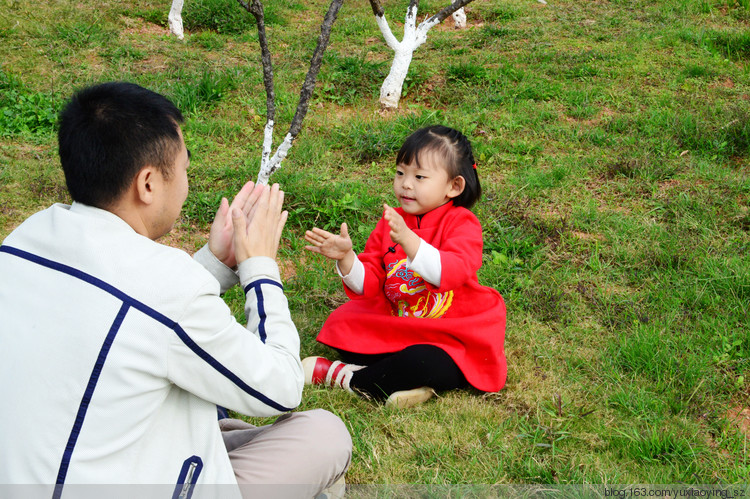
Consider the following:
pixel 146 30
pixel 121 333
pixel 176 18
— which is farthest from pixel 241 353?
pixel 146 30

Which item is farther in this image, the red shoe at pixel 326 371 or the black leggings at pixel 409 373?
the red shoe at pixel 326 371

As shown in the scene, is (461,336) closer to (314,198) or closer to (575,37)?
(314,198)

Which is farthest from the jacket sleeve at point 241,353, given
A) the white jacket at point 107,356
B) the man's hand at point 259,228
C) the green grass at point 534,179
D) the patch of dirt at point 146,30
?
the patch of dirt at point 146,30

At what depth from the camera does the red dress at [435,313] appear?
2.88 m

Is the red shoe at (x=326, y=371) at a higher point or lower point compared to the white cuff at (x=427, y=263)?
lower

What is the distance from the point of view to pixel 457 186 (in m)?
2.94

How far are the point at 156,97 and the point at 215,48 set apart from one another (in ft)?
19.2

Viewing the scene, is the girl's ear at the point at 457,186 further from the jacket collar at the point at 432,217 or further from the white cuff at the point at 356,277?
the white cuff at the point at 356,277

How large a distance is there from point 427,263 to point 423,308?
402mm

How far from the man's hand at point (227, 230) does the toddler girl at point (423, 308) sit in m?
0.66

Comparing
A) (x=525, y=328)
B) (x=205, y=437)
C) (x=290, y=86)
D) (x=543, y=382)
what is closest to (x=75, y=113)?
(x=205, y=437)

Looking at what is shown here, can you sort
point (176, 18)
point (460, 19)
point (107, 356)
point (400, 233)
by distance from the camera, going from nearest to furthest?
point (107, 356) < point (400, 233) < point (176, 18) < point (460, 19)

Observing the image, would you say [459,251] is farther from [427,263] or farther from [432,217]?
[432,217]

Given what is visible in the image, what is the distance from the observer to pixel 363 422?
2734 mm
